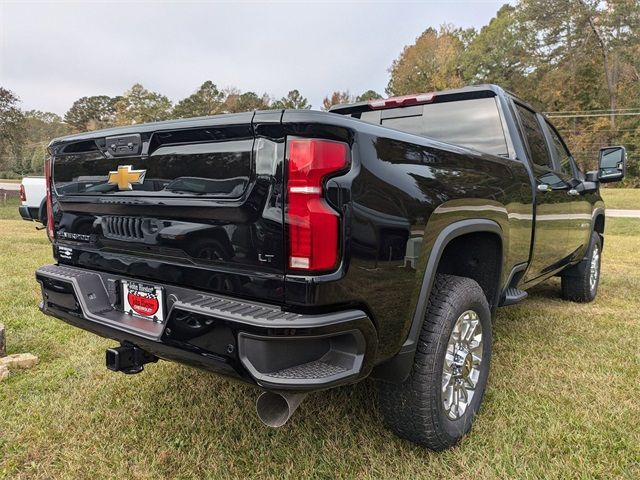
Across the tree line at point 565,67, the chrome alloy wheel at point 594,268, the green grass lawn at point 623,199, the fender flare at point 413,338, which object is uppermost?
the tree line at point 565,67

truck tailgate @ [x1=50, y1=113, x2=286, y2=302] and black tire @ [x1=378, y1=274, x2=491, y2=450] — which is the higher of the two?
truck tailgate @ [x1=50, y1=113, x2=286, y2=302]

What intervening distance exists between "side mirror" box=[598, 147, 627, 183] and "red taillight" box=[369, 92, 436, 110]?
1985 mm

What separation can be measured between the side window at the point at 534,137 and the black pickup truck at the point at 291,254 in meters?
0.78

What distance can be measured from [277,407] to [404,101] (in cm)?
260

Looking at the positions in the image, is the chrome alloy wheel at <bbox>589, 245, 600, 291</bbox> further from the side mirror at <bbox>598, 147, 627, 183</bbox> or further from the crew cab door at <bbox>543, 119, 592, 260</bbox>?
the side mirror at <bbox>598, 147, 627, 183</bbox>

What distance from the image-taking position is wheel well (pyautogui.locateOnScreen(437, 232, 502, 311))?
266 centimetres

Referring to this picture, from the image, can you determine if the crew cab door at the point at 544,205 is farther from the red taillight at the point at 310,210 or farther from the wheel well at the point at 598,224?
the red taillight at the point at 310,210

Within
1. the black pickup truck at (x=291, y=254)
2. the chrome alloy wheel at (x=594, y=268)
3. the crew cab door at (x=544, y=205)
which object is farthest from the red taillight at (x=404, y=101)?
the chrome alloy wheel at (x=594, y=268)

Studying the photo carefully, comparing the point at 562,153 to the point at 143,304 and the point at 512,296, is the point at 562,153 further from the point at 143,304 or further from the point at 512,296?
the point at 143,304

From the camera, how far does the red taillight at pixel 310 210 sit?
1.59 m

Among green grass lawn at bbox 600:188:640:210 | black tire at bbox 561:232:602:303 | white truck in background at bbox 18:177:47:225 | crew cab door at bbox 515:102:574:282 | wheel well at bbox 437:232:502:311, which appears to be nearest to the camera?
wheel well at bbox 437:232:502:311

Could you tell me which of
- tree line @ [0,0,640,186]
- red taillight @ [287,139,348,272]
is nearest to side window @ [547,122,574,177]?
red taillight @ [287,139,348,272]

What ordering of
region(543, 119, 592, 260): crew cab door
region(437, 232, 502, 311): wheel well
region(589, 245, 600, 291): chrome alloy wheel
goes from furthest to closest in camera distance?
1. region(589, 245, 600, 291): chrome alloy wheel
2. region(543, 119, 592, 260): crew cab door
3. region(437, 232, 502, 311): wheel well

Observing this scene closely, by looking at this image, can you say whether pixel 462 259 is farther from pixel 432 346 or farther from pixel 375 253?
pixel 375 253
